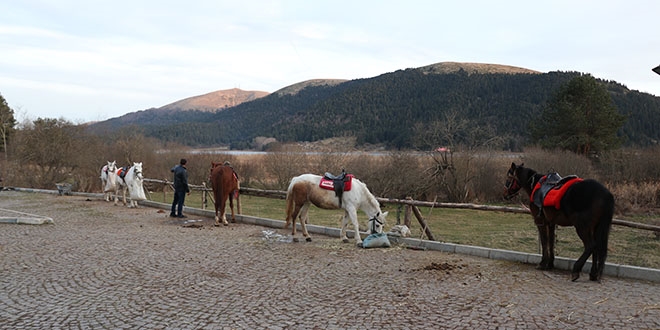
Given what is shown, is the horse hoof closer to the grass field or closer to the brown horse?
the grass field

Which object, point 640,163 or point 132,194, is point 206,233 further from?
point 640,163

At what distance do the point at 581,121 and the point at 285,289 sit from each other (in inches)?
1277

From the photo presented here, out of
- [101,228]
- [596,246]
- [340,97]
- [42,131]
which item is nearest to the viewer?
[596,246]

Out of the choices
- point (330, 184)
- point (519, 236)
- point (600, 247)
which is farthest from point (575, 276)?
point (519, 236)

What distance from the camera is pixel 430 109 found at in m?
90.0

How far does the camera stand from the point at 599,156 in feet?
98.1

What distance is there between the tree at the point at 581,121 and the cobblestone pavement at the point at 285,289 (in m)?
28.1

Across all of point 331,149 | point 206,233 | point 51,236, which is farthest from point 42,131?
point 206,233

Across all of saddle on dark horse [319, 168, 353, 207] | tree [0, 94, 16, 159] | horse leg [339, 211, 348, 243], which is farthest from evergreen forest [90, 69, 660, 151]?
saddle on dark horse [319, 168, 353, 207]

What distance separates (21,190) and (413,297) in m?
26.5

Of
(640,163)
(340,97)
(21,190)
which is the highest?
(340,97)

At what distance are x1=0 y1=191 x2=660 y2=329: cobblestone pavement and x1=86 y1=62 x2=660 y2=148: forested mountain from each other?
39.8 m

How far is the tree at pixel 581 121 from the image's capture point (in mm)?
32344

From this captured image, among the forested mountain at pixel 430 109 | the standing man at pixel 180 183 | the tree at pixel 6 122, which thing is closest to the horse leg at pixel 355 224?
the standing man at pixel 180 183
